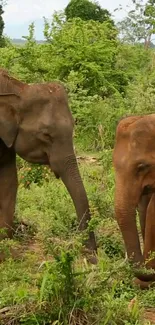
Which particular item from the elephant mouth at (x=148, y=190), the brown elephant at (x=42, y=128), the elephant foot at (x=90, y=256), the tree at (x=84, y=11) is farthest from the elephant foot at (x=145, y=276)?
the tree at (x=84, y=11)

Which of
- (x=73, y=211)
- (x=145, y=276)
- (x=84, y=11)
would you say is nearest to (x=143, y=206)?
(x=145, y=276)

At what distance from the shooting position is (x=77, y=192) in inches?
216

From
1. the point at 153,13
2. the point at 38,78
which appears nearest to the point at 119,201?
the point at 38,78

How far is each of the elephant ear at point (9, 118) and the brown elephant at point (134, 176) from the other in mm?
1040

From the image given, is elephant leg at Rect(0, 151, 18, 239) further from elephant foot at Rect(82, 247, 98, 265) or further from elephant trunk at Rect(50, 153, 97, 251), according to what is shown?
elephant foot at Rect(82, 247, 98, 265)

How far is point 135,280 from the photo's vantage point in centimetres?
500

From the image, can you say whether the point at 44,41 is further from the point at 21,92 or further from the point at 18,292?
the point at 18,292

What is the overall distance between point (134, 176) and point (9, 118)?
1.29 meters

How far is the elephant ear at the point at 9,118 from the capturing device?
5.55m

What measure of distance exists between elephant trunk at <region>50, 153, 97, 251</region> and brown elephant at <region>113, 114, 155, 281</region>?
24.6 inches

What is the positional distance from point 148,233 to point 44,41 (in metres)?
11.1

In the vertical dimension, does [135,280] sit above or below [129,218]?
below

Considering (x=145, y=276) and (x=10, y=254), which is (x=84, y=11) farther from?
(x=145, y=276)

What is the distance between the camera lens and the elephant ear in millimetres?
5551
